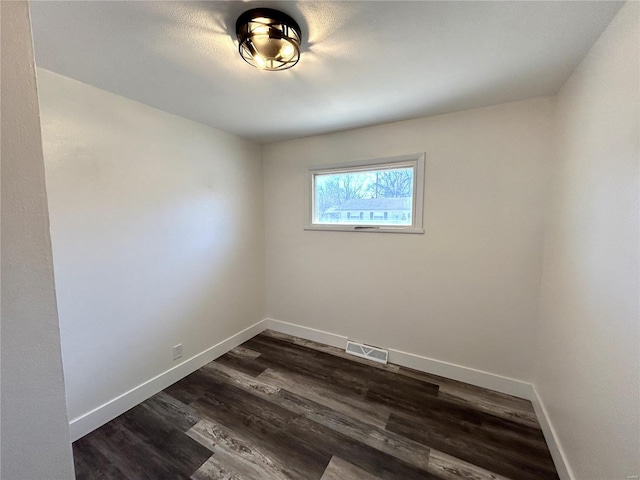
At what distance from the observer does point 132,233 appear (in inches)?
75.2

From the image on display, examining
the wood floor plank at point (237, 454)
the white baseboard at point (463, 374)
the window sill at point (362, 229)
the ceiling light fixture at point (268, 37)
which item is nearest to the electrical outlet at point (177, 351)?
the wood floor plank at point (237, 454)

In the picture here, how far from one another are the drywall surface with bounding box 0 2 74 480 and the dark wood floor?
3.94ft

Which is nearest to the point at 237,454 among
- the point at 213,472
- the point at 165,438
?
the point at 213,472

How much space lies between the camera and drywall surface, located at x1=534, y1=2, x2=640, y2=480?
38.4 inches

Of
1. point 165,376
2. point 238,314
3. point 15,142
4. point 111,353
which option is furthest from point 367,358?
point 15,142

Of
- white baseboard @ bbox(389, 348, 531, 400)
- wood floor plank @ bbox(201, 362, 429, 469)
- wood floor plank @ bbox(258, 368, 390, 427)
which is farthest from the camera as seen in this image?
white baseboard @ bbox(389, 348, 531, 400)

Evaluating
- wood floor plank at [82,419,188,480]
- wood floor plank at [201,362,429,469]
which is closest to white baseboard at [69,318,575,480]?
wood floor plank at [82,419,188,480]

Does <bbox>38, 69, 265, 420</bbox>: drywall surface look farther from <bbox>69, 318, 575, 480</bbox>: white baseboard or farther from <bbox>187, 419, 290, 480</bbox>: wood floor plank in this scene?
<bbox>187, 419, 290, 480</bbox>: wood floor plank

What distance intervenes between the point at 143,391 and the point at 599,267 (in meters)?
3.02

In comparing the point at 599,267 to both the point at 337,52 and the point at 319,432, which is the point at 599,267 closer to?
the point at 337,52

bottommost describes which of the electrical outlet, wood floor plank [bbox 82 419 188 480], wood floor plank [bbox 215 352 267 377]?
wood floor plank [bbox 82 419 188 480]

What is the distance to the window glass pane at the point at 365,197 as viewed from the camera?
95.3 inches

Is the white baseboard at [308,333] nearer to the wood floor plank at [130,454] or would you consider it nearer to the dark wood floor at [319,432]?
the dark wood floor at [319,432]

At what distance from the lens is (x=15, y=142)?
532mm
